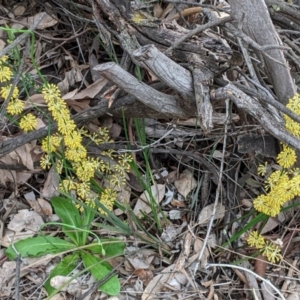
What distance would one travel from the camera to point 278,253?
5.18 feet

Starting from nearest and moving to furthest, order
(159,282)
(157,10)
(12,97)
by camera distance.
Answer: (12,97)
(159,282)
(157,10)

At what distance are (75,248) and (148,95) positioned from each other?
60cm

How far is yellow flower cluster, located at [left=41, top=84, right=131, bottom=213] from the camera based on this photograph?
143cm

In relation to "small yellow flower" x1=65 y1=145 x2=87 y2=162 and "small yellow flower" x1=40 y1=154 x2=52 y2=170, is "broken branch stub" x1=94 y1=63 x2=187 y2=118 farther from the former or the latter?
"small yellow flower" x1=40 y1=154 x2=52 y2=170

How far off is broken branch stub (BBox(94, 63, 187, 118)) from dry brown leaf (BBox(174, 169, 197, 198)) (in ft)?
1.20

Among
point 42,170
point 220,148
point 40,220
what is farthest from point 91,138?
point 220,148

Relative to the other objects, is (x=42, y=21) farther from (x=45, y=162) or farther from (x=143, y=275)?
(x=143, y=275)

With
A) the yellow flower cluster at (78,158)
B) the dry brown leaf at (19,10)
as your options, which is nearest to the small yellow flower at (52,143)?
the yellow flower cluster at (78,158)

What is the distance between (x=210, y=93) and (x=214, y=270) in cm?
69

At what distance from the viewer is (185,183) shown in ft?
5.72

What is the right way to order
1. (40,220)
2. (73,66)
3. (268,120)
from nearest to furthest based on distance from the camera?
(268,120) → (40,220) → (73,66)

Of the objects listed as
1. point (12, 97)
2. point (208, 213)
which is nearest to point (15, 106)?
point (12, 97)

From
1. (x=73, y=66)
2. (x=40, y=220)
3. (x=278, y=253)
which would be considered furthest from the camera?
(x=73, y=66)

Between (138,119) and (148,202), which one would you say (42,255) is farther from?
(138,119)
